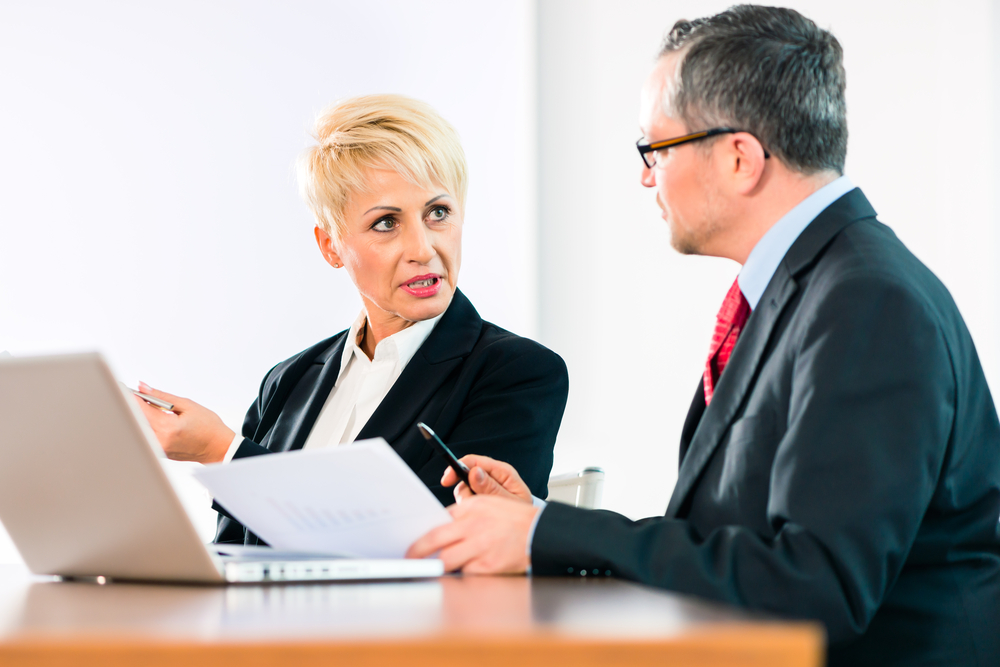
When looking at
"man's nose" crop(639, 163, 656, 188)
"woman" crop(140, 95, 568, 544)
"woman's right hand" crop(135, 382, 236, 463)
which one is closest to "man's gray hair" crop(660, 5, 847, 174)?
"man's nose" crop(639, 163, 656, 188)

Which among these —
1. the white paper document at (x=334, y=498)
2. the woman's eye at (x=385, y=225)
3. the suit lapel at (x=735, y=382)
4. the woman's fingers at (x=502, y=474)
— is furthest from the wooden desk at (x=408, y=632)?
the woman's eye at (x=385, y=225)

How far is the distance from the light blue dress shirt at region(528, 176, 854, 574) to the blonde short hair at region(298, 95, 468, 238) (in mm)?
840

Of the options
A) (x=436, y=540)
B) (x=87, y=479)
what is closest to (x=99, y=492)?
(x=87, y=479)

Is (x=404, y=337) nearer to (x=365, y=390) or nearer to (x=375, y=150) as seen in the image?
(x=365, y=390)

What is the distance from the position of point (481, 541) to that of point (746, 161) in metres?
0.67

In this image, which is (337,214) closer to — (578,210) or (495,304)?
(495,304)

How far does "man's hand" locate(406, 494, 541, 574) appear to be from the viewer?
3.16 feet

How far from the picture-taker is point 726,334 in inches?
53.4

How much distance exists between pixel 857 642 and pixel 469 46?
8.43 ft

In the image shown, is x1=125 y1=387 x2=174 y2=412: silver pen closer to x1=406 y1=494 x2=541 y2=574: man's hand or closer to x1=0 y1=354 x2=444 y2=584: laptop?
x1=0 y1=354 x2=444 y2=584: laptop

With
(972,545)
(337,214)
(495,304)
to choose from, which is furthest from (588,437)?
(972,545)

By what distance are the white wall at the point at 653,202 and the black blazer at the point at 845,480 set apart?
6.80ft

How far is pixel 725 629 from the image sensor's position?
0.50 metres

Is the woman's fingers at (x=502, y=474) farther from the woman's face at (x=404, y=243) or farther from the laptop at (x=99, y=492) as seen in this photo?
the woman's face at (x=404, y=243)
